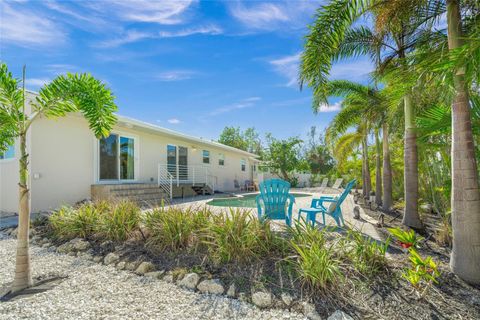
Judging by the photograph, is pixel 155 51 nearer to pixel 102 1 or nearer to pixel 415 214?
pixel 102 1

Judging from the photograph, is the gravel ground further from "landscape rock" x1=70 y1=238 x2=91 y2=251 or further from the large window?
the large window

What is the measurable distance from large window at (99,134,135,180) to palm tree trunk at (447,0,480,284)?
10.4 metres

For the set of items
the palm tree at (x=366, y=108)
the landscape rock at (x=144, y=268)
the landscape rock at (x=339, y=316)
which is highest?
the palm tree at (x=366, y=108)

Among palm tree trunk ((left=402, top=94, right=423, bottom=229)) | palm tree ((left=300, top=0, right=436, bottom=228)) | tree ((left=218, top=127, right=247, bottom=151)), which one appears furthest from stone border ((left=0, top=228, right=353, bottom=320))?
tree ((left=218, top=127, right=247, bottom=151))

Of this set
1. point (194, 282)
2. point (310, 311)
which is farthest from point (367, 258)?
point (194, 282)

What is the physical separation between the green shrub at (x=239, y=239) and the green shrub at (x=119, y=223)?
1773 mm

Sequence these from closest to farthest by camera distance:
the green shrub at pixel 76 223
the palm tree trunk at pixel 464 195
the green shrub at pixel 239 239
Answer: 1. the palm tree trunk at pixel 464 195
2. the green shrub at pixel 239 239
3. the green shrub at pixel 76 223

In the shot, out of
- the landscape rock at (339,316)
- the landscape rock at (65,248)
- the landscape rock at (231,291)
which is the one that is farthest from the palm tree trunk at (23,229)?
the landscape rock at (339,316)

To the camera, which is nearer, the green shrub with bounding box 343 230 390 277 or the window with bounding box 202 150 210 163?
the green shrub with bounding box 343 230 390 277

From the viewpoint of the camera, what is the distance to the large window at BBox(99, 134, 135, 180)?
9.71m

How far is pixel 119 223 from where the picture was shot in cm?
466

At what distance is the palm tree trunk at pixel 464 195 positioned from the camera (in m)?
3.10

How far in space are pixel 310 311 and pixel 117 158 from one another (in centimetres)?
987

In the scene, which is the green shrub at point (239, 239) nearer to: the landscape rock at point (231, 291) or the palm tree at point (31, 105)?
the landscape rock at point (231, 291)
